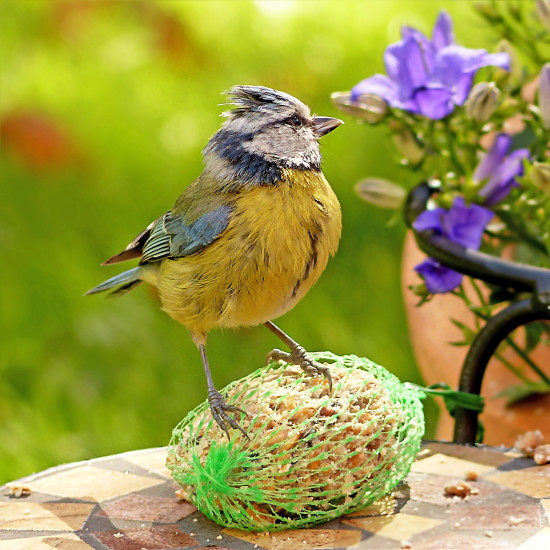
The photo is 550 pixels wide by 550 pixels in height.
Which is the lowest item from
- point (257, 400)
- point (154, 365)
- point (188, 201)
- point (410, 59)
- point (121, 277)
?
point (154, 365)

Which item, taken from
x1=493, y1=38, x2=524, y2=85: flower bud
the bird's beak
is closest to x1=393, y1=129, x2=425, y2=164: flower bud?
x1=493, y1=38, x2=524, y2=85: flower bud

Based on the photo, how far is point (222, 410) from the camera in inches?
59.8

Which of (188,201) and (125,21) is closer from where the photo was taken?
(188,201)

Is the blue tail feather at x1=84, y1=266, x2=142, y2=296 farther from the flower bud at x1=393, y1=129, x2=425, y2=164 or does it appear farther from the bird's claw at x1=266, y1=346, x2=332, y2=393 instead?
the flower bud at x1=393, y1=129, x2=425, y2=164

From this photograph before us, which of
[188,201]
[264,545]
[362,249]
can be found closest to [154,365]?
[362,249]

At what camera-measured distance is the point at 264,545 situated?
1399 mm

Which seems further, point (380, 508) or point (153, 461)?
point (153, 461)

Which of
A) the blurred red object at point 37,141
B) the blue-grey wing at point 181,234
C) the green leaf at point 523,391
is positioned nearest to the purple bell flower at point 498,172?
the green leaf at point 523,391

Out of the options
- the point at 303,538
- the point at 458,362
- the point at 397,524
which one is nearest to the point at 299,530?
the point at 303,538

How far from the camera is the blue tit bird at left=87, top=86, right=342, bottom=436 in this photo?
152cm

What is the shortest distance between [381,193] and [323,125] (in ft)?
1.47

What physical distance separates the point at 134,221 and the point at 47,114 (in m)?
0.77

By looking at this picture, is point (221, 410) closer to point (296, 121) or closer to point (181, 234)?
point (181, 234)

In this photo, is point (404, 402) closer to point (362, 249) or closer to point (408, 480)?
point (408, 480)
